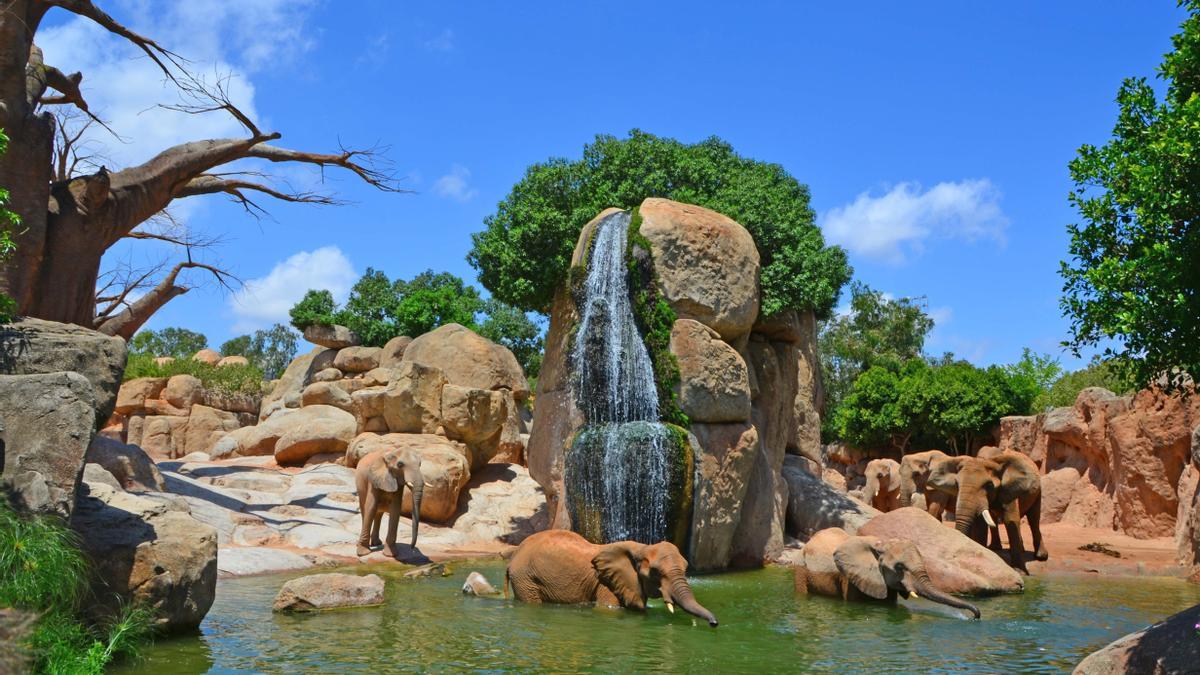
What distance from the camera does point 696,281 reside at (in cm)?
1964

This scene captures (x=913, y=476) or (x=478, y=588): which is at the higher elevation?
(x=913, y=476)

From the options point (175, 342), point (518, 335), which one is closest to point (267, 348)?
point (175, 342)

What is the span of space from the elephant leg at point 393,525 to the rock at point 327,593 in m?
5.11

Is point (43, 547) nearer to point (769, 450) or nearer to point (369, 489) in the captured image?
point (369, 489)

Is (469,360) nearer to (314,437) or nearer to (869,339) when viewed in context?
(314,437)

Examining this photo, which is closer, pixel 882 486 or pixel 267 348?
pixel 882 486

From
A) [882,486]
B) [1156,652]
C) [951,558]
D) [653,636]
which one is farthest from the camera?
[882,486]

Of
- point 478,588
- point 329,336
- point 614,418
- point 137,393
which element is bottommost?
point 478,588

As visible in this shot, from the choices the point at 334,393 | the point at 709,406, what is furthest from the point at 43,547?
the point at 334,393

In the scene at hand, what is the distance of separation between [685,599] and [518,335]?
43148mm

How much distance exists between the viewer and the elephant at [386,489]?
1817cm

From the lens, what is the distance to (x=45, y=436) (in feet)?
27.8

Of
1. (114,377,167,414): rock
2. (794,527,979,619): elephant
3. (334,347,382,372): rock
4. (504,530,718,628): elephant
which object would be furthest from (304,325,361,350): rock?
(794,527,979,619): elephant

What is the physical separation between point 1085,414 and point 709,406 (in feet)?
37.7
